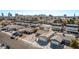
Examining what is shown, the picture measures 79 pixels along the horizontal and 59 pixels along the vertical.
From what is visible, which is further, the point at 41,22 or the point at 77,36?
the point at 41,22

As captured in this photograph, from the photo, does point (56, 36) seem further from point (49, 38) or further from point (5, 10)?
point (5, 10)

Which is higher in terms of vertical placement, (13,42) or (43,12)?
(43,12)

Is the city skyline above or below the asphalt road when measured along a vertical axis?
above

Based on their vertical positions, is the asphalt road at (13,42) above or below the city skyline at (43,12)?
below

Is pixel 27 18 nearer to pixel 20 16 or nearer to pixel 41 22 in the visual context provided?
pixel 20 16
